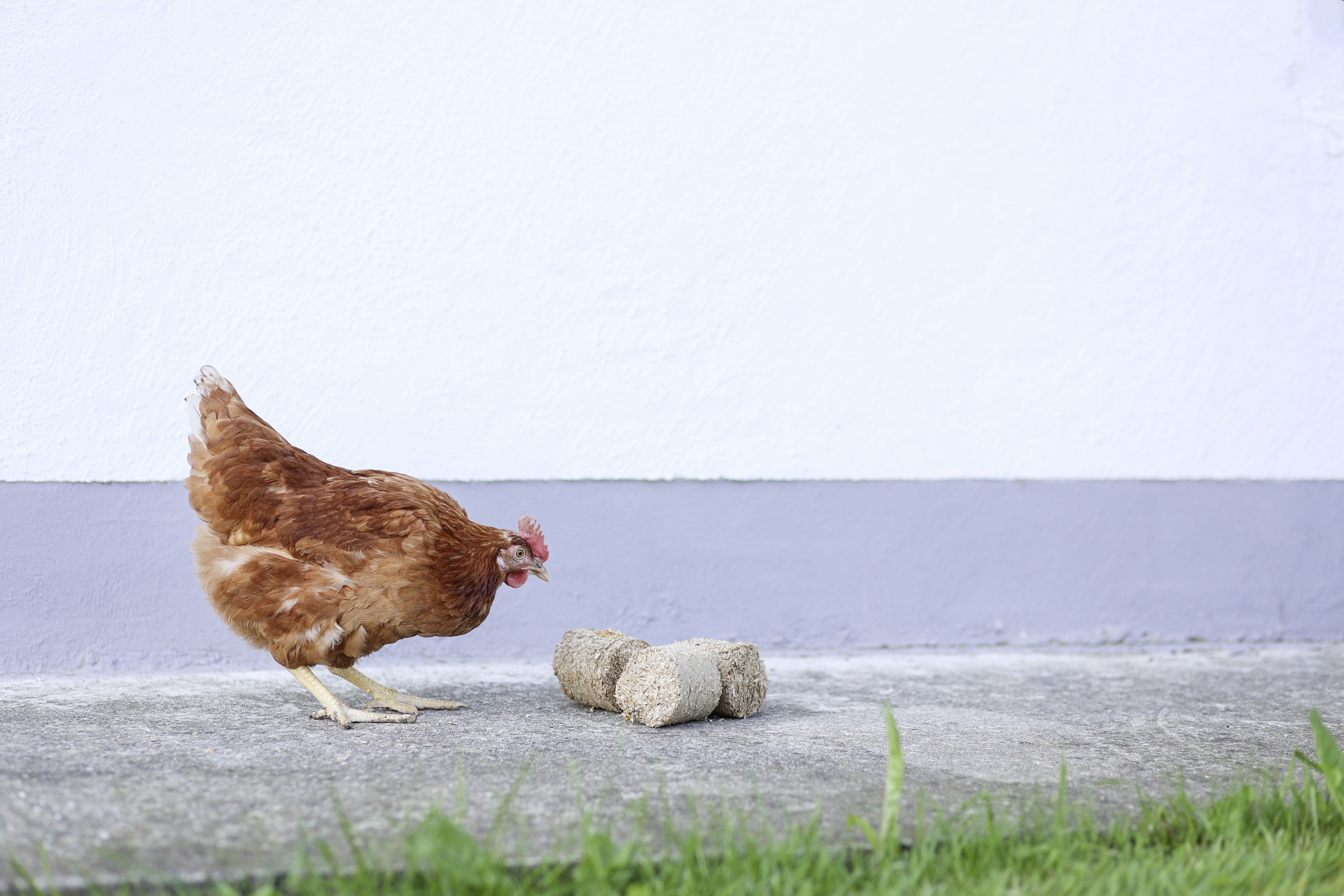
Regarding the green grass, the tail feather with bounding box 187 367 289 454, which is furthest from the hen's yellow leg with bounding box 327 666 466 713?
the green grass

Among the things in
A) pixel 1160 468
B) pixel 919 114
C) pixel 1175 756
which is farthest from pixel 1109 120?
pixel 1175 756

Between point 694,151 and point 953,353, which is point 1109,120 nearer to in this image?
point 953,353

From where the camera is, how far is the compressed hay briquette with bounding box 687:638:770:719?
2.71 meters

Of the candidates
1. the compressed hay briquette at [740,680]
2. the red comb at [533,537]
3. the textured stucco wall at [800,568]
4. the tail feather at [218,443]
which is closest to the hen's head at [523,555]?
the red comb at [533,537]

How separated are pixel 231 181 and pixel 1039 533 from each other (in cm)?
351

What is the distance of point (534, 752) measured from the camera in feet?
7.13

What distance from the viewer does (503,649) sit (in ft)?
11.7

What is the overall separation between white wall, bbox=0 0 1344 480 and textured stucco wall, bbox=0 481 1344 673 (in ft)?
0.40

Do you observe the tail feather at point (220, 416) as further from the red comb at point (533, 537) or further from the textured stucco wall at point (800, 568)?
the textured stucco wall at point (800, 568)

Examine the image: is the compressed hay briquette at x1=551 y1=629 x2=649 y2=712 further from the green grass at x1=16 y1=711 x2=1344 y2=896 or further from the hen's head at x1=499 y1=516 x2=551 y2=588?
the green grass at x1=16 y1=711 x2=1344 y2=896

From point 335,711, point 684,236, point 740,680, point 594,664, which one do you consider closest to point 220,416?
point 335,711

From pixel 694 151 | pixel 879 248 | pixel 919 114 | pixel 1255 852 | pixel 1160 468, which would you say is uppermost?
pixel 919 114

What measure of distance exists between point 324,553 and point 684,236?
199cm

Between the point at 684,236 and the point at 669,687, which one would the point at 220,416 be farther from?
the point at 684,236
